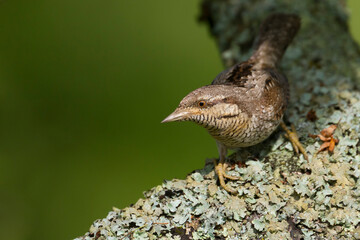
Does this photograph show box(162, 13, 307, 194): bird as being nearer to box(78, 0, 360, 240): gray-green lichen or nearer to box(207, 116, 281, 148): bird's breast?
box(207, 116, 281, 148): bird's breast

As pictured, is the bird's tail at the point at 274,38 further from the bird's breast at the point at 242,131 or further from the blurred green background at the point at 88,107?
the blurred green background at the point at 88,107

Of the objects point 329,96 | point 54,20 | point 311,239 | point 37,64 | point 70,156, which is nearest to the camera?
point 311,239

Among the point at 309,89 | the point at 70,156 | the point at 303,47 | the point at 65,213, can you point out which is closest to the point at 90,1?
the point at 70,156

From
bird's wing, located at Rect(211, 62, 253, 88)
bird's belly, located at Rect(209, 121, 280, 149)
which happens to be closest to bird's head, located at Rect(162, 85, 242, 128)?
bird's belly, located at Rect(209, 121, 280, 149)

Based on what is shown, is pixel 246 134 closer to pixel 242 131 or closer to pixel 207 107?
pixel 242 131

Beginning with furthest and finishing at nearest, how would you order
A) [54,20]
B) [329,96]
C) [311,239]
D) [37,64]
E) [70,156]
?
[54,20]
[37,64]
[70,156]
[329,96]
[311,239]

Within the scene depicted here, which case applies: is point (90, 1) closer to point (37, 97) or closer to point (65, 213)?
point (37, 97)

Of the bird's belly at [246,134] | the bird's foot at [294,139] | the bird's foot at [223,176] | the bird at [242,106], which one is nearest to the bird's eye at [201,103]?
the bird at [242,106]
